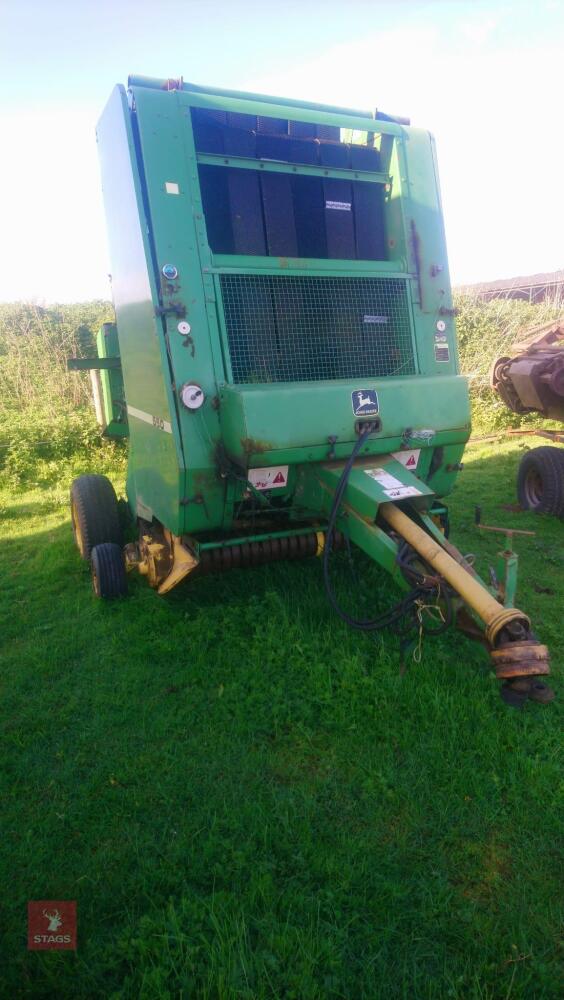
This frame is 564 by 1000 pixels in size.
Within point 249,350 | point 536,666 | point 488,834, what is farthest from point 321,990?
point 249,350

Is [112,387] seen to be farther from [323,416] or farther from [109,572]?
[323,416]

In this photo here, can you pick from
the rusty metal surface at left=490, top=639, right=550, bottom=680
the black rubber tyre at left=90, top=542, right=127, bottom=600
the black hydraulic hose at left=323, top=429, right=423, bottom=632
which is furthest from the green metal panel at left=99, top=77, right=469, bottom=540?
the rusty metal surface at left=490, top=639, right=550, bottom=680

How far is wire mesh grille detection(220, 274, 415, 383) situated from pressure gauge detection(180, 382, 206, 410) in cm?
24

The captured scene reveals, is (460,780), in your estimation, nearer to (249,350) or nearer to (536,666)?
(536,666)

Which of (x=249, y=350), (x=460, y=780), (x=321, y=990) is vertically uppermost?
(x=249, y=350)

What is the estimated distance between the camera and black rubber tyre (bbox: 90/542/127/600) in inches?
170

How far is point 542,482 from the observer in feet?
19.8

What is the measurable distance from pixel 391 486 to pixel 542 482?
11.7 ft

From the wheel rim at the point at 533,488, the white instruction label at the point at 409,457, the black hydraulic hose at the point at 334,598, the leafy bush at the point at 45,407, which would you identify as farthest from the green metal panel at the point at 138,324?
the leafy bush at the point at 45,407

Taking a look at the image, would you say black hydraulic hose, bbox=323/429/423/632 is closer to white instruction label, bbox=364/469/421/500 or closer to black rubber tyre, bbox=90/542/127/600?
white instruction label, bbox=364/469/421/500

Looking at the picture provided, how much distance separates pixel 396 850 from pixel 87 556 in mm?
3383

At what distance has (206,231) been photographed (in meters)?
3.31

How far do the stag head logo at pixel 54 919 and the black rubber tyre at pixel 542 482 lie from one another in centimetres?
527

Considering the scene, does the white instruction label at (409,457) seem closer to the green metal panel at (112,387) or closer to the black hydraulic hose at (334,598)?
the black hydraulic hose at (334,598)
